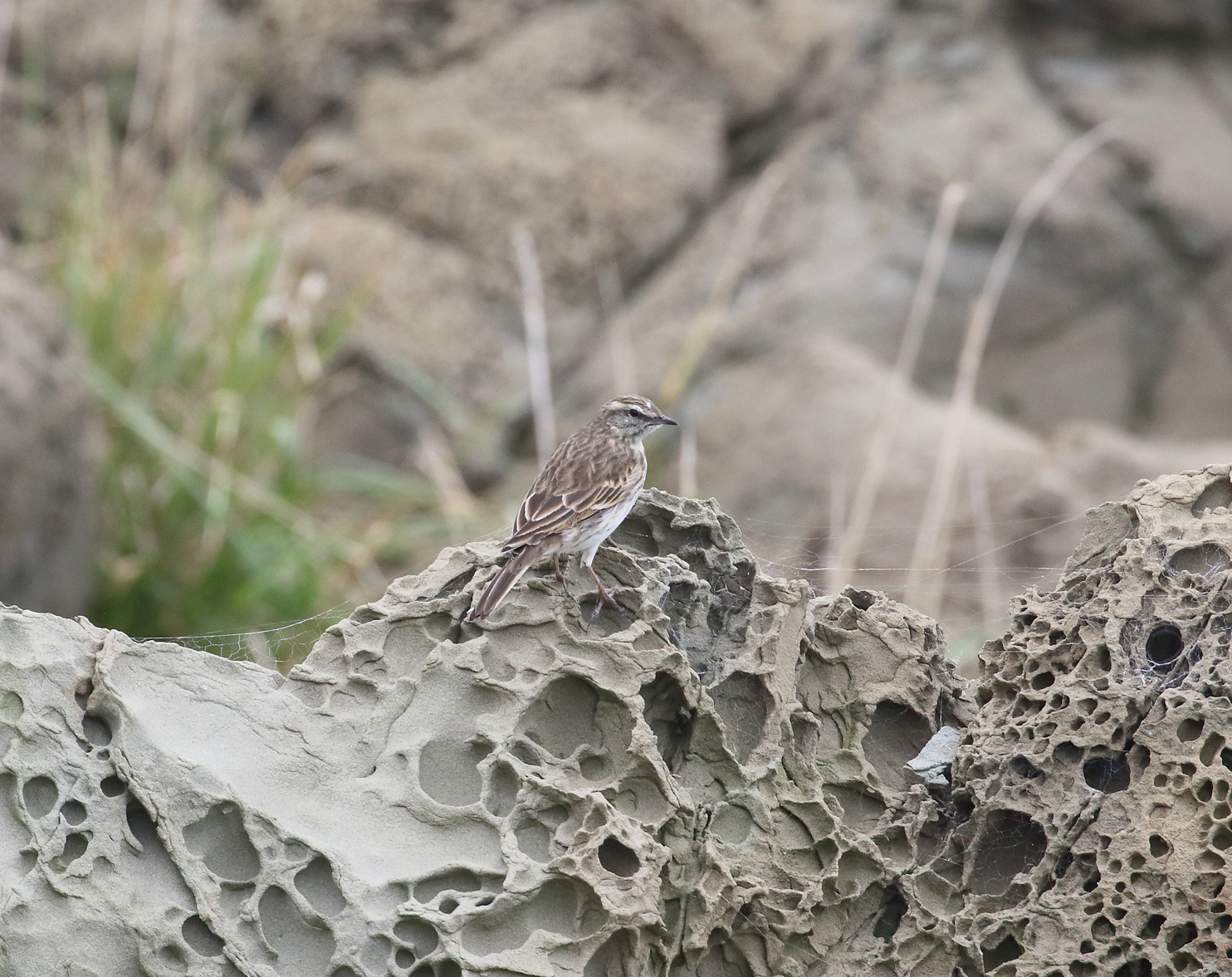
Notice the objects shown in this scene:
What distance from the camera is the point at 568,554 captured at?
4.04 meters

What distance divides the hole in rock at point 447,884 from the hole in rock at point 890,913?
1058 mm

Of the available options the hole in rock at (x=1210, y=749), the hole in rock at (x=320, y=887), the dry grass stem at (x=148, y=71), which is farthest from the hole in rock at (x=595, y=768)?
the dry grass stem at (x=148, y=71)

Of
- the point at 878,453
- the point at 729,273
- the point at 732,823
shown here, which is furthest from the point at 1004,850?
the point at 729,273

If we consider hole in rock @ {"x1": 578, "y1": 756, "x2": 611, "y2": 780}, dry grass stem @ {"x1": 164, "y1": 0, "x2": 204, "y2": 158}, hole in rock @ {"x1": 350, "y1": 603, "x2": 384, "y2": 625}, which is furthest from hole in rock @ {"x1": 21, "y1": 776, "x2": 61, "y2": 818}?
dry grass stem @ {"x1": 164, "y1": 0, "x2": 204, "y2": 158}

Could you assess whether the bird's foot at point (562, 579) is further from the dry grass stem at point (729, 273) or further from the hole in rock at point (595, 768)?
the dry grass stem at point (729, 273)

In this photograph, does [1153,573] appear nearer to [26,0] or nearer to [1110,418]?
[1110,418]

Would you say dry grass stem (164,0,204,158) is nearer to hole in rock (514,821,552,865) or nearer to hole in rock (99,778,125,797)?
hole in rock (99,778,125,797)

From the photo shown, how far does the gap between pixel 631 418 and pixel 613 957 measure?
2252 millimetres

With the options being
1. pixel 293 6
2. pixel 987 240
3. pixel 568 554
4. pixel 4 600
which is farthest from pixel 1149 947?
pixel 293 6

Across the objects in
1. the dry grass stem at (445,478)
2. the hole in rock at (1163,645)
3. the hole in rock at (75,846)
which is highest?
the hole in rock at (1163,645)

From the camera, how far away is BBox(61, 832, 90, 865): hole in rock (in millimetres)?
3271

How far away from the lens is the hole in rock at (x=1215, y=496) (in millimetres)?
3906

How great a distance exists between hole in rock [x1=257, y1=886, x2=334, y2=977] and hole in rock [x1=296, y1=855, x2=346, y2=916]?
0.13ft

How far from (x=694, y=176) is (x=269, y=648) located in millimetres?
6895
